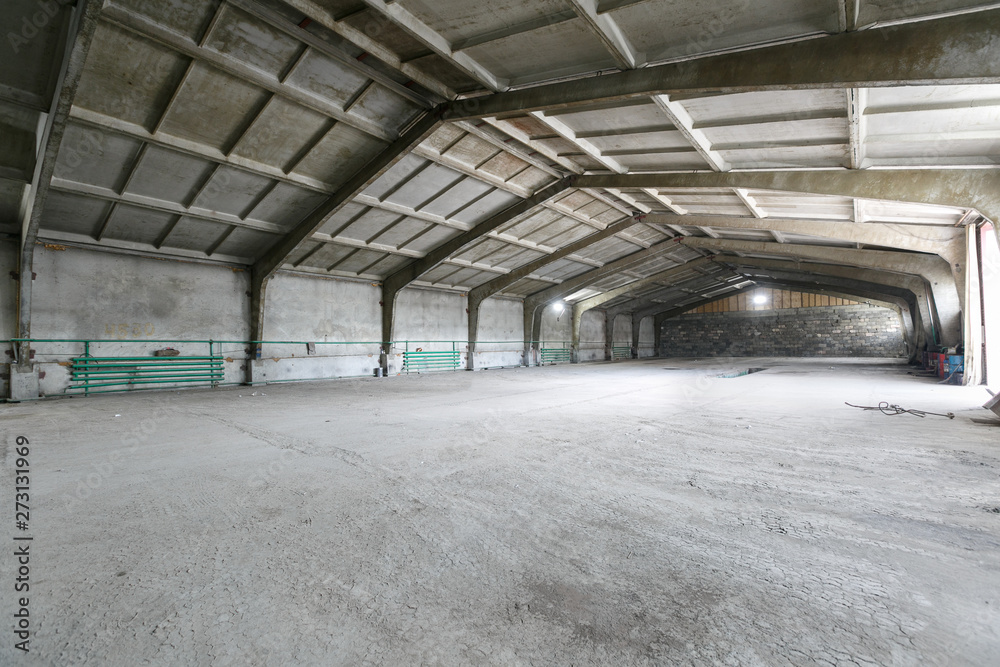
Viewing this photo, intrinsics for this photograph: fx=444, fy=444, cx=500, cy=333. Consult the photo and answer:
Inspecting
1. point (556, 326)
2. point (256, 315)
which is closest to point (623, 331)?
point (556, 326)

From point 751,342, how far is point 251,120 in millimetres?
33519

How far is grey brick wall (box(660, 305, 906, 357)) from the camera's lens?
2805 centimetres

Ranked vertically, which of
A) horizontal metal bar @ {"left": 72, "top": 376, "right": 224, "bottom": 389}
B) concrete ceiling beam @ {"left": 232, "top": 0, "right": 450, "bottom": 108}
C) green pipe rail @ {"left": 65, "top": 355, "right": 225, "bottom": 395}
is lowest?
horizontal metal bar @ {"left": 72, "top": 376, "right": 224, "bottom": 389}

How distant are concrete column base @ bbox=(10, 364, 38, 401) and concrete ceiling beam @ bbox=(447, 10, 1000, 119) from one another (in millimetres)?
12708

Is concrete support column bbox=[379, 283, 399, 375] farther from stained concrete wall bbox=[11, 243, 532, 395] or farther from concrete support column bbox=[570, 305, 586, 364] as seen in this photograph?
concrete support column bbox=[570, 305, 586, 364]

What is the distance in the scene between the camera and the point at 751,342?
32.3 meters

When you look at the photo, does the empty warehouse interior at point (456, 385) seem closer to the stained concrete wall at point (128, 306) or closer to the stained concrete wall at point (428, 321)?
the stained concrete wall at point (128, 306)

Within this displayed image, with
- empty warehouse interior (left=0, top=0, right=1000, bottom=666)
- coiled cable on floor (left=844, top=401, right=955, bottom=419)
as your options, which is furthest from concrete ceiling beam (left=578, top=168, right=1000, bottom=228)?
coiled cable on floor (left=844, top=401, right=955, bottom=419)

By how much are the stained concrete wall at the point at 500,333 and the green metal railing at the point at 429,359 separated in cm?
116

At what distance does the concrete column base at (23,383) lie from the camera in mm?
9445

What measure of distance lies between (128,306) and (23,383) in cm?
258

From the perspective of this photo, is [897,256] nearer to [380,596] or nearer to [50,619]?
[380,596]

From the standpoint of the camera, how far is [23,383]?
956cm

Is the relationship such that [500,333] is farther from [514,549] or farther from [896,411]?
[514,549]
